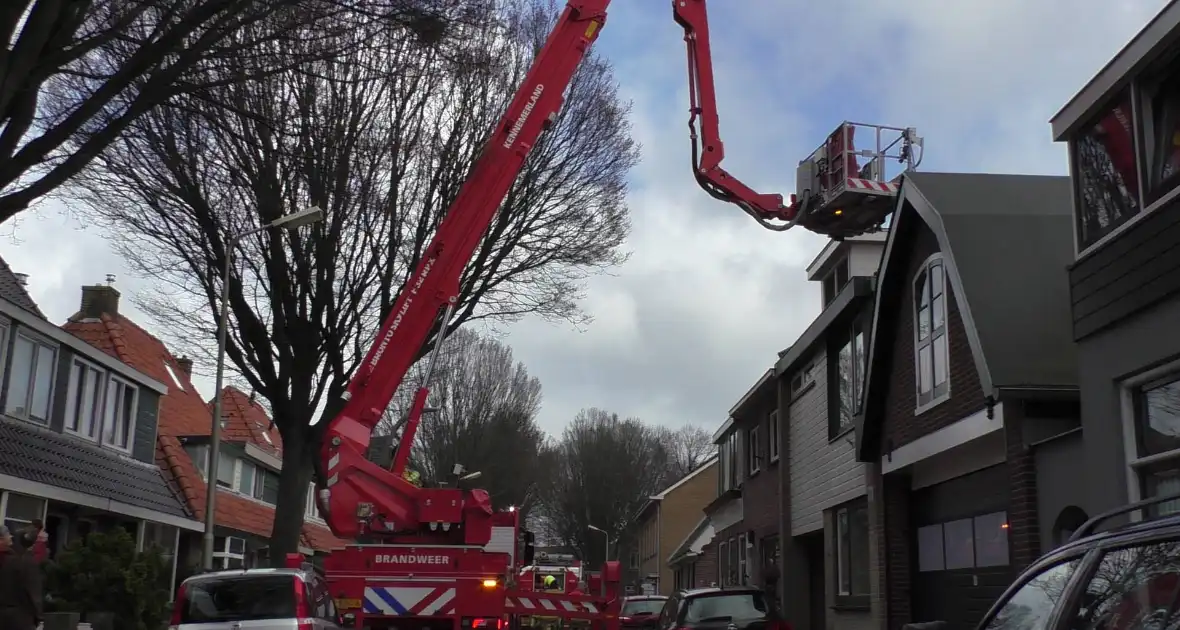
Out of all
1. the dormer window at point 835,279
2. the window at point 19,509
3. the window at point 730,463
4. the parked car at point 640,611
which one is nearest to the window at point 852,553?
the dormer window at point 835,279

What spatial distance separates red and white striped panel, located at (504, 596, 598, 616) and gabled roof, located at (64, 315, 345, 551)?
1103 cm

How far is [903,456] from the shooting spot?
15.0 metres

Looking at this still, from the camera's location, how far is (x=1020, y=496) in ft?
37.7

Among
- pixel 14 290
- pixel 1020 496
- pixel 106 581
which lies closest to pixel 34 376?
pixel 14 290

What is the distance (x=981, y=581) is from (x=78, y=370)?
15.5 m

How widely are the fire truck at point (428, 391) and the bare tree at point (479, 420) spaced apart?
32.9m

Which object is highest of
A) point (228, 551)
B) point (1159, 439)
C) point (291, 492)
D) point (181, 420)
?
point (181, 420)

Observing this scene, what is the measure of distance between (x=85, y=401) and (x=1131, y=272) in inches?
694

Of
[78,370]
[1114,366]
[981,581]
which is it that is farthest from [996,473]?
[78,370]

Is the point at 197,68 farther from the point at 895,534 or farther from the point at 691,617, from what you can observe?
the point at 895,534

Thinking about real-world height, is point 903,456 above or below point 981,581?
above

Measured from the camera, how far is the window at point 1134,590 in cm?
384

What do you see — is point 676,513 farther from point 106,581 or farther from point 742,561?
point 106,581

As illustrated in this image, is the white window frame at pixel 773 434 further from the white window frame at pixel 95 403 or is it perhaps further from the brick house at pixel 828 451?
the white window frame at pixel 95 403
